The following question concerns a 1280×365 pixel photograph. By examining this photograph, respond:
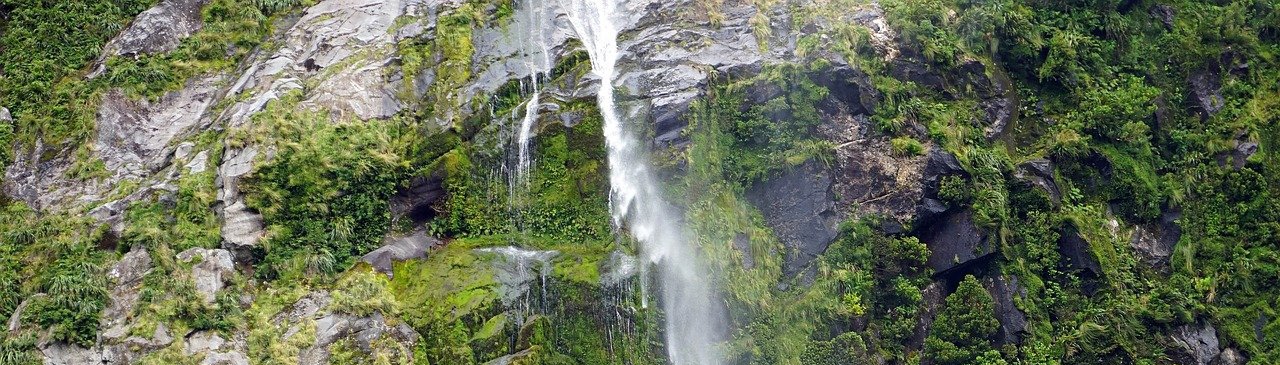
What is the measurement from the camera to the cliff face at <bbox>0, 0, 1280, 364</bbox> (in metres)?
16.3

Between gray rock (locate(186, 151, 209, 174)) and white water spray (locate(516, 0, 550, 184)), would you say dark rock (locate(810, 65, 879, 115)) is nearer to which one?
white water spray (locate(516, 0, 550, 184))

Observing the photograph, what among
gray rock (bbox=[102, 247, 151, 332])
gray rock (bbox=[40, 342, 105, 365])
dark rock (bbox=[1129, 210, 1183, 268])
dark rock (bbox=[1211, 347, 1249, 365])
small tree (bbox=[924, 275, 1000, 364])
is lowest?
dark rock (bbox=[1211, 347, 1249, 365])

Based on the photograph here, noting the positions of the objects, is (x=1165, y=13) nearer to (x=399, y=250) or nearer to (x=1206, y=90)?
(x=1206, y=90)

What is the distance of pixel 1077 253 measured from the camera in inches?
679

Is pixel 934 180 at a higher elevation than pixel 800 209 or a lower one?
higher

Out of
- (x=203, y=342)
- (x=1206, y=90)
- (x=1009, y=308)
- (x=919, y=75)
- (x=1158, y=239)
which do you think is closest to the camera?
(x=203, y=342)

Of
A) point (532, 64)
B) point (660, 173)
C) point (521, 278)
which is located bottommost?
point (521, 278)

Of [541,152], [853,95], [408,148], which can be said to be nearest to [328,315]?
[408,148]

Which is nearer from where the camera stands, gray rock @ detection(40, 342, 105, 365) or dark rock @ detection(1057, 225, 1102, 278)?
gray rock @ detection(40, 342, 105, 365)

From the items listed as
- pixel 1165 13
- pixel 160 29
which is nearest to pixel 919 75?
pixel 1165 13

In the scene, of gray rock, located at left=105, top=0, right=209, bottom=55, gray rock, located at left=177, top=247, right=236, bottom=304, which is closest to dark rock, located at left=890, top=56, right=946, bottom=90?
gray rock, located at left=177, top=247, right=236, bottom=304

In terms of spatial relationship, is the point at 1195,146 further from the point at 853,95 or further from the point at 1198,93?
the point at 853,95

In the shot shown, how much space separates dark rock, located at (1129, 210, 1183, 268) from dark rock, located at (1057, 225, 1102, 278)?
3.45 feet

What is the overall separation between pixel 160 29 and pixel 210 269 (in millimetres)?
7089
